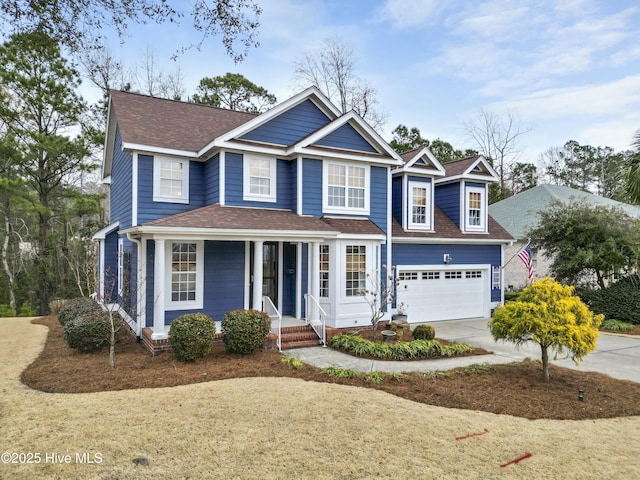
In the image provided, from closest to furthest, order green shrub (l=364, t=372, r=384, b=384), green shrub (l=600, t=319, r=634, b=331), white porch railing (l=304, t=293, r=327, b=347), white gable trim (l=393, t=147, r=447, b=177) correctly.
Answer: green shrub (l=364, t=372, r=384, b=384)
white porch railing (l=304, t=293, r=327, b=347)
green shrub (l=600, t=319, r=634, b=331)
white gable trim (l=393, t=147, r=447, b=177)

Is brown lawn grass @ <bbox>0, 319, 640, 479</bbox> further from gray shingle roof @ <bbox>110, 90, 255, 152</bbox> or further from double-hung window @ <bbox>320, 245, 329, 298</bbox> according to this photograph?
gray shingle roof @ <bbox>110, 90, 255, 152</bbox>

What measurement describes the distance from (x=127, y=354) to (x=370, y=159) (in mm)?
8756

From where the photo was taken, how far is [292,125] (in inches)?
519

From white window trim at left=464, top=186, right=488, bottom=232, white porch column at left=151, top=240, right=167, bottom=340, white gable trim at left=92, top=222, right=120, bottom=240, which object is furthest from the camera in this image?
white window trim at left=464, top=186, right=488, bottom=232

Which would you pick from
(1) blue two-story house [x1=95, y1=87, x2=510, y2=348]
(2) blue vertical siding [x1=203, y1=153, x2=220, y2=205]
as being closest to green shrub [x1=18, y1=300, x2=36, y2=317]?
(1) blue two-story house [x1=95, y1=87, x2=510, y2=348]

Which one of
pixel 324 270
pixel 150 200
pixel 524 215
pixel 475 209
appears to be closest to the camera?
pixel 150 200

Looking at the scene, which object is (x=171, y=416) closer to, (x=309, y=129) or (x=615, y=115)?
(x=309, y=129)

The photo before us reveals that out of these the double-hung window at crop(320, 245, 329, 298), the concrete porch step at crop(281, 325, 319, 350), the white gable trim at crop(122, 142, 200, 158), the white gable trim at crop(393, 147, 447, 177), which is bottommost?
the concrete porch step at crop(281, 325, 319, 350)

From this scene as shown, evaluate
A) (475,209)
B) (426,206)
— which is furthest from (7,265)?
(475,209)

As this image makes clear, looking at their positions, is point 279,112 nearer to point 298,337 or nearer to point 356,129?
point 356,129

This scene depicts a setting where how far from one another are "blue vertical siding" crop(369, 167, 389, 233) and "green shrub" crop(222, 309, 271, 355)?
18.7 feet

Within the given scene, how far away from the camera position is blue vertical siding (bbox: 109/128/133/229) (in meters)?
12.5

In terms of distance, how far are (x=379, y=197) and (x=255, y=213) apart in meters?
4.35

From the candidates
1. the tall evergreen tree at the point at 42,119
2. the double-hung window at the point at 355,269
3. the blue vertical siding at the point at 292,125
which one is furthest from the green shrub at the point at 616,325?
the tall evergreen tree at the point at 42,119
